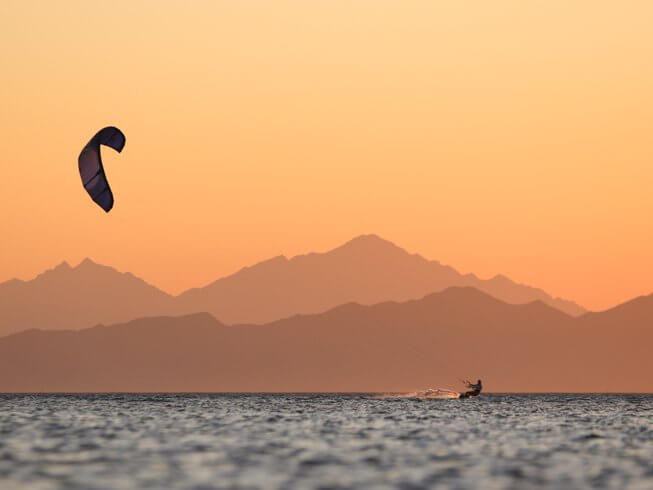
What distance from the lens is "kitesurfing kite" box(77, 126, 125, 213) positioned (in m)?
89.6

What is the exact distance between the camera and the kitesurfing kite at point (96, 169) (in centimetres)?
8956

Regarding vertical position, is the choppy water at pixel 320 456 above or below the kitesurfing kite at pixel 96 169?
below

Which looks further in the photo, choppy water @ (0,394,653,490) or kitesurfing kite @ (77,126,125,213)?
kitesurfing kite @ (77,126,125,213)

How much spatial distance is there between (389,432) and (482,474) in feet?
103

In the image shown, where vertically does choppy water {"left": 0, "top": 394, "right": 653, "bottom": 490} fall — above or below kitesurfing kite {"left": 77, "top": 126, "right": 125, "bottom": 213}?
below

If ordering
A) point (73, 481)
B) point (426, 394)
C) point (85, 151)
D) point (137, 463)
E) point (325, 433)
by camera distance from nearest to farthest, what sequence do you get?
point (73, 481), point (137, 463), point (325, 433), point (85, 151), point (426, 394)

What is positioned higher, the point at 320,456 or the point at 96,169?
the point at 96,169

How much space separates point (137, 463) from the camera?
5206cm

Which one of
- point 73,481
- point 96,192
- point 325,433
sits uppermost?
point 96,192

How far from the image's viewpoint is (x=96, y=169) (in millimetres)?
90562

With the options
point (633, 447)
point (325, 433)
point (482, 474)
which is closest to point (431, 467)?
point (482, 474)

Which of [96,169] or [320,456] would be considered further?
[96,169]

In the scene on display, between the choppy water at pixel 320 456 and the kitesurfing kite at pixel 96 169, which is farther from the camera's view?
the kitesurfing kite at pixel 96 169

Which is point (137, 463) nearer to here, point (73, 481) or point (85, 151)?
point (73, 481)
